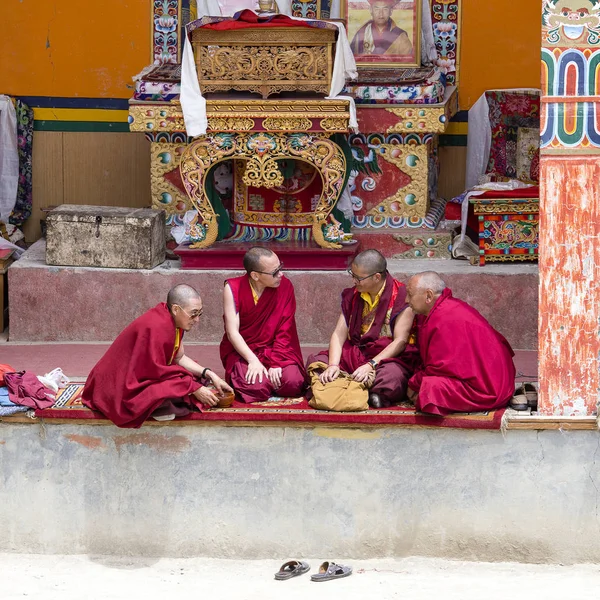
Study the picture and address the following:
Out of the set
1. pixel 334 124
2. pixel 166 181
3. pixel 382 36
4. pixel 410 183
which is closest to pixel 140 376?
pixel 334 124

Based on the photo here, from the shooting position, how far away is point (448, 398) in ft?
22.4

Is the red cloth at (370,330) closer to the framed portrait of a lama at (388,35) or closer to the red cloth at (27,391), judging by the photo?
the red cloth at (27,391)

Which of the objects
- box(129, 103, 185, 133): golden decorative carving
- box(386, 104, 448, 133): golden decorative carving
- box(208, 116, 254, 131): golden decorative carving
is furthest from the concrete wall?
box(386, 104, 448, 133): golden decorative carving

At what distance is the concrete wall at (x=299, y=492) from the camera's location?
6891mm

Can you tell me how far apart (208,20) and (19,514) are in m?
3.54

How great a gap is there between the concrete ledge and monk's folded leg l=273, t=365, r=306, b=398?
1945 millimetres

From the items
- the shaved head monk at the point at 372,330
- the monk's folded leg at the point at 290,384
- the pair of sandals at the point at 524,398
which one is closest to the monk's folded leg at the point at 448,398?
the pair of sandals at the point at 524,398

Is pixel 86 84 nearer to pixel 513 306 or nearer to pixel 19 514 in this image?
pixel 513 306

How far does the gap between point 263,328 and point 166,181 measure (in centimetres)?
273

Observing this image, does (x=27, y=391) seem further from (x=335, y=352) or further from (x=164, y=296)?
(x=164, y=296)

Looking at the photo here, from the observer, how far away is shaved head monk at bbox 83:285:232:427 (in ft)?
22.4

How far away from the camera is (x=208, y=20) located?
29.5 ft

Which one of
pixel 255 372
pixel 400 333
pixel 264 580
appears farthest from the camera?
pixel 400 333

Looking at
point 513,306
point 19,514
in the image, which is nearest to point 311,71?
point 513,306
